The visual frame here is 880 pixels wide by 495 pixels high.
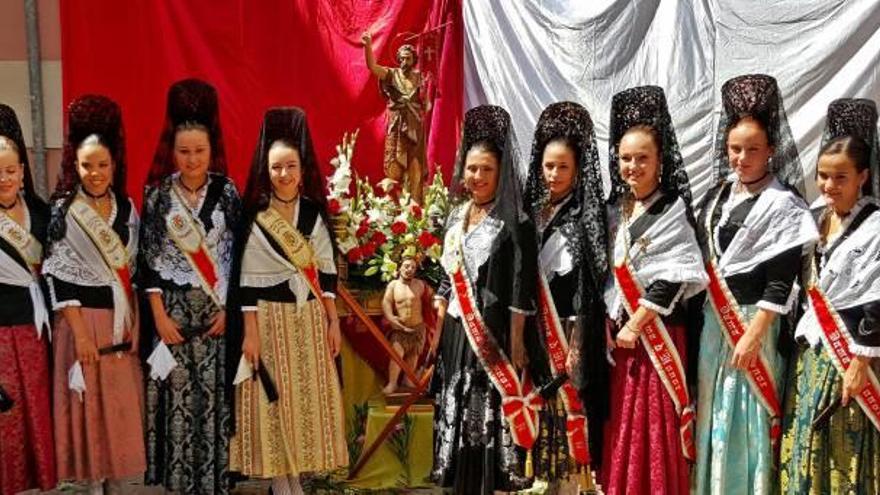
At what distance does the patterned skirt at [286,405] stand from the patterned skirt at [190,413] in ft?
0.28

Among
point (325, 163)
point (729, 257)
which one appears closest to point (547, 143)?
point (729, 257)

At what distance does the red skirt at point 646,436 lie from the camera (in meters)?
3.93

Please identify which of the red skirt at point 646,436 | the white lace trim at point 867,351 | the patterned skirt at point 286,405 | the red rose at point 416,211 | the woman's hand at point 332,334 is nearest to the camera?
the white lace trim at point 867,351

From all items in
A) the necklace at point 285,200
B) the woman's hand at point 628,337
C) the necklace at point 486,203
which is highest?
the necklace at point 285,200

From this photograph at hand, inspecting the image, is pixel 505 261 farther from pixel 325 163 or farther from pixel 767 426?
pixel 325 163

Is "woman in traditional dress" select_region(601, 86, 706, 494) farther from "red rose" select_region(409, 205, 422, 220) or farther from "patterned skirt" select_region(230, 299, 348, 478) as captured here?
"red rose" select_region(409, 205, 422, 220)

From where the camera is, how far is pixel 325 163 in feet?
22.8

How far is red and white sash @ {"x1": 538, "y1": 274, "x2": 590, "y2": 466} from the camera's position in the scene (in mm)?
4129

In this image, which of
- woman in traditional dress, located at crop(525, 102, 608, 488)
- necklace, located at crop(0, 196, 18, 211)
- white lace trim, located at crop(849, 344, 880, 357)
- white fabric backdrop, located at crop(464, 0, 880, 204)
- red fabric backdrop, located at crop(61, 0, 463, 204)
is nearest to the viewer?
white lace trim, located at crop(849, 344, 880, 357)

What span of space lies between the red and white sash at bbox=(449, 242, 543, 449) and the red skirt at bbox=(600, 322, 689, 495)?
0.99ft

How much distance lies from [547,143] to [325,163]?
9.68 ft

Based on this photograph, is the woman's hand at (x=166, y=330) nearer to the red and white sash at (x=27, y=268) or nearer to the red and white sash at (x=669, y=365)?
the red and white sash at (x=27, y=268)

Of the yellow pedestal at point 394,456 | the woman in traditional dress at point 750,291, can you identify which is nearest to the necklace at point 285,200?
the yellow pedestal at point 394,456

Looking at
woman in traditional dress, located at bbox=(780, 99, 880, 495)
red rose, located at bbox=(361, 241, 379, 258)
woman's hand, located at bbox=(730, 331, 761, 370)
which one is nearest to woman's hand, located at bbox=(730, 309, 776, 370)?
woman's hand, located at bbox=(730, 331, 761, 370)
